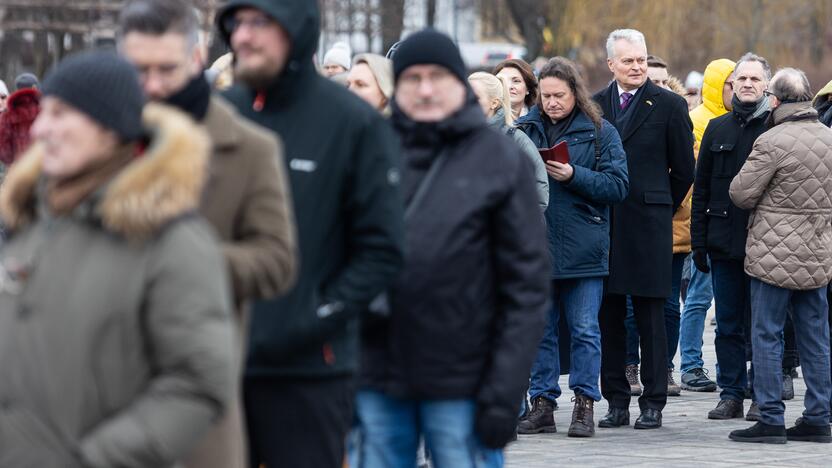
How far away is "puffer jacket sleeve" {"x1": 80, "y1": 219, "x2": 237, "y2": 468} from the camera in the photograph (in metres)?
3.22

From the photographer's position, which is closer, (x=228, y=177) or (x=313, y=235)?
(x=228, y=177)

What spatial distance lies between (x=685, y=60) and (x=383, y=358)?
3309 cm

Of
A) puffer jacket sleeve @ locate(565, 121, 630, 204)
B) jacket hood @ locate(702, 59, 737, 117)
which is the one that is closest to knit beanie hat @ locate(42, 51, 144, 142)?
puffer jacket sleeve @ locate(565, 121, 630, 204)

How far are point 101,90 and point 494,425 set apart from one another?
189cm

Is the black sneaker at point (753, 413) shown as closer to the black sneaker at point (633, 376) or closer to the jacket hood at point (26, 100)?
the black sneaker at point (633, 376)

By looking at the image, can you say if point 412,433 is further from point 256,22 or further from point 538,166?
point 538,166

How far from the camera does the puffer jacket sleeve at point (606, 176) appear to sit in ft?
29.9

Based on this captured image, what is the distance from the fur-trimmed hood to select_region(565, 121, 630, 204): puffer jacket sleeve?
227 inches

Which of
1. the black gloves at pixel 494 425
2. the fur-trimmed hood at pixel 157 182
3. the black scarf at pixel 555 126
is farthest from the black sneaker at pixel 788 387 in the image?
the fur-trimmed hood at pixel 157 182

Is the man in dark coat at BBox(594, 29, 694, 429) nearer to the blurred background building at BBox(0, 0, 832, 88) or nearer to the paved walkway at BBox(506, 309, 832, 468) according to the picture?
the paved walkway at BBox(506, 309, 832, 468)

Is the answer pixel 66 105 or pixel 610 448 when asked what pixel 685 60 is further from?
pixel 66 105

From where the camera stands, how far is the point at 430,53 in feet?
17.0

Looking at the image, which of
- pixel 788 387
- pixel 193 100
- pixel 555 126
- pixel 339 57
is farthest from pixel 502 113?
pixel 193 100

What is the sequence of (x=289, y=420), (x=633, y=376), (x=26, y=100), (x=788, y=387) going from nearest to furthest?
1. (x=289, y=420)
2. (x=26, y=100)
3. (x=788, y=387)
4. (x=633, y=376)
